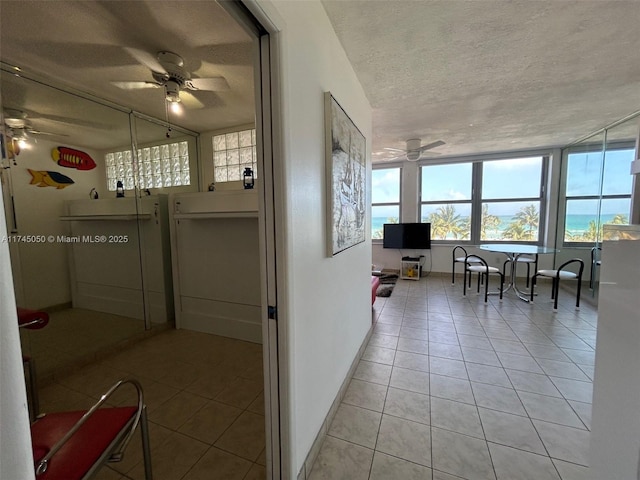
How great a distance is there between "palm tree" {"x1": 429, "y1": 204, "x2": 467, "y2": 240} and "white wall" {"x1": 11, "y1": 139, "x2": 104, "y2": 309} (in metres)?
5.90

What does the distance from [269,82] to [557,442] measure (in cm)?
254

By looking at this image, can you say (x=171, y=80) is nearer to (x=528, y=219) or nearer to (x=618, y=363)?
(x=618, y=363)

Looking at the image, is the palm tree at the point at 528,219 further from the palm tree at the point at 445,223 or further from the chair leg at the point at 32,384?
the chair leg at the point at 32,384

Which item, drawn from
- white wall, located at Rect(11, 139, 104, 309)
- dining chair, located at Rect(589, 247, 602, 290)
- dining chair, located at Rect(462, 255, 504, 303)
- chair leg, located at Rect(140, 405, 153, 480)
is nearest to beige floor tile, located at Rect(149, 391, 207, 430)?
chair leg, located at Rect(140, 405, 153, 480)

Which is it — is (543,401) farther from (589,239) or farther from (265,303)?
(589,239)

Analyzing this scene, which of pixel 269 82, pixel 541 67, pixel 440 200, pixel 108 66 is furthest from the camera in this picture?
pixel 440 200

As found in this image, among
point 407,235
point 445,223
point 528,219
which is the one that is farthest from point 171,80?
point 528,219

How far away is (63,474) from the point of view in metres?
0.88

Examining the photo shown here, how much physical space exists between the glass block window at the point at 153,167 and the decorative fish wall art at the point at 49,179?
41cm

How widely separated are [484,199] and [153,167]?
5.87 m

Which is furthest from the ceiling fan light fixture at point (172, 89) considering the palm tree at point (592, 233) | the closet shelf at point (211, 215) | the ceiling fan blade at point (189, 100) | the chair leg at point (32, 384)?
the palm tree at point (592, 233)

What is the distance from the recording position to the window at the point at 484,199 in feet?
17.2

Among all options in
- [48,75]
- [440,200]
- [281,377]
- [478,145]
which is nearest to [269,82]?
[281,377]

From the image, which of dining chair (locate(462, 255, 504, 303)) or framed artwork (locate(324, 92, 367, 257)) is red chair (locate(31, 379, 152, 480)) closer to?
framed artwork (locate(324, 92, 367, 257))
